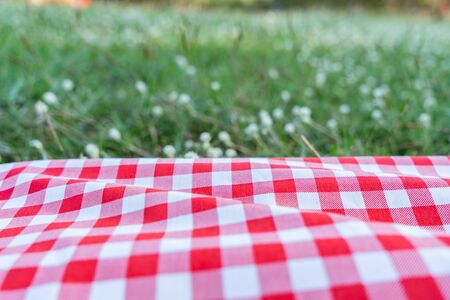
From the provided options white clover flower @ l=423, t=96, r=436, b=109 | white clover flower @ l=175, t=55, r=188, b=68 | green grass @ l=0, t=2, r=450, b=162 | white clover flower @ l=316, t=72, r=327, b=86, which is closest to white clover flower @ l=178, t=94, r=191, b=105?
green grass @ l=0, t=2, r=450, b=162

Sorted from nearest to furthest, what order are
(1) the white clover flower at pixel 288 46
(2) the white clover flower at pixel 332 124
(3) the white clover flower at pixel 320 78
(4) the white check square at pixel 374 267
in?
(4) the white check square at pixel 374 267, (2) the white clover flower at pixel 332 124, (3) the white clover flower at pixel 320 78, (1) the white clover flower at pixel 288 46

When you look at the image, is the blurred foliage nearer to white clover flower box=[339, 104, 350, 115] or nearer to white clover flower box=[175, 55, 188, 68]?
white clover flower box=[175, 55, 188, 68]

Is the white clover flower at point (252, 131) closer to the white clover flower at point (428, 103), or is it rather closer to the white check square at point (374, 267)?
the white clover flower at point (428, 103)

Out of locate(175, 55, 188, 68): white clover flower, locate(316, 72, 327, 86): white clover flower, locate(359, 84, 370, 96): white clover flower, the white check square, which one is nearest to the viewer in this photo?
the white check square

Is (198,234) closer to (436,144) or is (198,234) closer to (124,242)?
(124,242)

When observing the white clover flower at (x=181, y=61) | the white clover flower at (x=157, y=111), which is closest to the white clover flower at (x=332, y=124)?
the white clover flower at (x=157, y=111)

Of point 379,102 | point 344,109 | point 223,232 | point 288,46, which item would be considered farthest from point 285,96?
point 223,232
